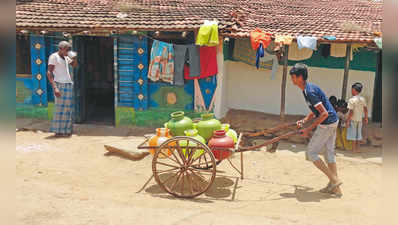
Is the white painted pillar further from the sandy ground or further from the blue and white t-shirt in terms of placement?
the blue and white t-shirt

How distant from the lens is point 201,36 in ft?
28.1

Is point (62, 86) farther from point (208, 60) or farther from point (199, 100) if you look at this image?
point (208, 60)

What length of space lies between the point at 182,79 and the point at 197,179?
4.13 metres

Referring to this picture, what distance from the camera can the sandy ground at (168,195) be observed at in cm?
439

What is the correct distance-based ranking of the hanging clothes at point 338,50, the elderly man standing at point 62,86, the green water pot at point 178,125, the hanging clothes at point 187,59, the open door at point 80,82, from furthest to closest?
the open door at point 80,82, the hanging clothes at point 338,50, the hanging clothes at point 187,59, the elderly man standing at point 62,86, the green water pot at point 178,125

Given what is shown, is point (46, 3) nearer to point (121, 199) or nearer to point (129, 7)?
point (129, 7)

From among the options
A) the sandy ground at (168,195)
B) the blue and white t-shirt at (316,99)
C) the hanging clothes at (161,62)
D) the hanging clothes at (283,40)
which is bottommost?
the sandy ground at (168,195)

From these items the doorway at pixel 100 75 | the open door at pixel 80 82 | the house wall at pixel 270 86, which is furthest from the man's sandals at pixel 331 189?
the doorway at pixel 100 75

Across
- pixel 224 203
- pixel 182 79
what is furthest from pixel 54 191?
pixel 182 79

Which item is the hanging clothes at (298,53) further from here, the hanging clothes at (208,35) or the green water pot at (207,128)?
the green water pot at (207,128)

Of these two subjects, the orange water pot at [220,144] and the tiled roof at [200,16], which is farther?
the tiled roof at [200,16]

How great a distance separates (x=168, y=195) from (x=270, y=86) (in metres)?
6.06

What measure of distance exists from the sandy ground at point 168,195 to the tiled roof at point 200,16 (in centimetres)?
282

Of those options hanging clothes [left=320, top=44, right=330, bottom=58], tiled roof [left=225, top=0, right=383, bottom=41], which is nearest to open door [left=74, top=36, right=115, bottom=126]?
tiled roof [left=225, top=0, right=383, bottom=41]
